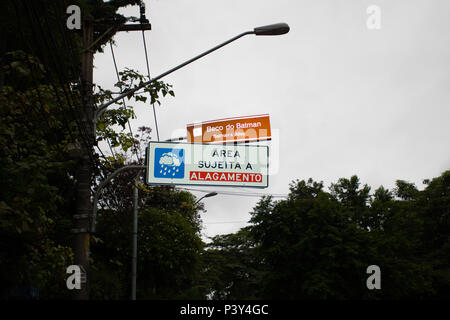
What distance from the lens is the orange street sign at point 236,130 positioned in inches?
363

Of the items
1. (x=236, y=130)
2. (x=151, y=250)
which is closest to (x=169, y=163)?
(x=236, y=130)

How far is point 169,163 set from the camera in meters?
9.58

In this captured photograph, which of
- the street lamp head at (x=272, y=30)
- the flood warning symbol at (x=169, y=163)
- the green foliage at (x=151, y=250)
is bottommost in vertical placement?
the green foliage at (x=151, y=250)

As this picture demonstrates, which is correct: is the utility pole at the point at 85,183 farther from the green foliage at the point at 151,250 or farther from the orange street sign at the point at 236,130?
the green foliage at the point at 151,250

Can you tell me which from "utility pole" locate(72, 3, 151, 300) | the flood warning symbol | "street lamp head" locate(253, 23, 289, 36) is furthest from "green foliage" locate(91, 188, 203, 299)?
"street lamp head" locate(253, 23, 289, 36)

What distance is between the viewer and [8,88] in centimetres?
967

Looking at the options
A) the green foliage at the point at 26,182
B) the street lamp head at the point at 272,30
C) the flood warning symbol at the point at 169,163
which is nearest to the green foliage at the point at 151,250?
the green foliage at the point at 26,182

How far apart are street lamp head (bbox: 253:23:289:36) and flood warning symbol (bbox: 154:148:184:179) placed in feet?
9.19

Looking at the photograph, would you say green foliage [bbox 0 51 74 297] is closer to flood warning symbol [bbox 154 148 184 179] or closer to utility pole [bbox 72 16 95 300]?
utility pole [bbox 72 16 95 300]

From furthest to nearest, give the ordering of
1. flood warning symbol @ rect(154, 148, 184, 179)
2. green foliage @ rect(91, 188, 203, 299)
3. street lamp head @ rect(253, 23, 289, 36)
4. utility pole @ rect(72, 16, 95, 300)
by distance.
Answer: green foliage @ rect(91, 188, 203, 299) → flood warning symbol @ rect(154, 148, 184, 179) → utility pole @ rect(72, 16, 95, 300) → street lamp head @ rect(253, 23, 289, 36)

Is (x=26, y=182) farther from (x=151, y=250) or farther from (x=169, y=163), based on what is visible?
(x=151, y=250)

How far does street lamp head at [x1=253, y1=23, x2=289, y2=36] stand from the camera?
9.10 metres

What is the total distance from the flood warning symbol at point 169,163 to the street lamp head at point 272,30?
2800 millimetres
